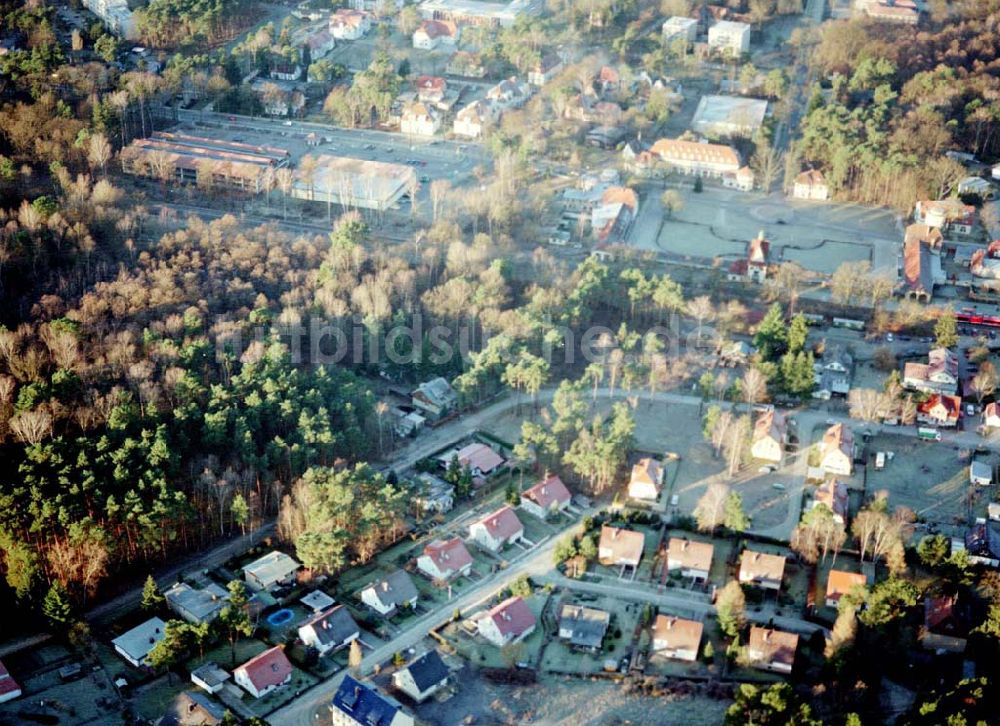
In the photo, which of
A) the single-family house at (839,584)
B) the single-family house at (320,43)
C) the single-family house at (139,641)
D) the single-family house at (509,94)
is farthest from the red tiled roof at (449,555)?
the single-family house at (320,43)

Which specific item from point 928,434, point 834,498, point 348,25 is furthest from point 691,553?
point 348,25

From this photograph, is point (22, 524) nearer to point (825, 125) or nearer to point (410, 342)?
point (410, 342)

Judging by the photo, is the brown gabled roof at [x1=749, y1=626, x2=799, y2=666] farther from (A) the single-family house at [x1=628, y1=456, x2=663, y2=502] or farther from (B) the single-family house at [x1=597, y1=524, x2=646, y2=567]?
(A) the single-family house at [x1=628, y1=456, x2=663, y2=502]

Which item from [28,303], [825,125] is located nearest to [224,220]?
[28,303]

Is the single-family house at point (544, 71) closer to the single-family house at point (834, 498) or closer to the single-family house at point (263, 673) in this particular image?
the single-family house at point (834, 498)

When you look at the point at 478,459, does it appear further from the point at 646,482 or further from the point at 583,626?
the point at 583,626

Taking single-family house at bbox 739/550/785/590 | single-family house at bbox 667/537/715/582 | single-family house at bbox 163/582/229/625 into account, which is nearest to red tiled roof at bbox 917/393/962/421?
single-family house at bbox 739/550/785/590
